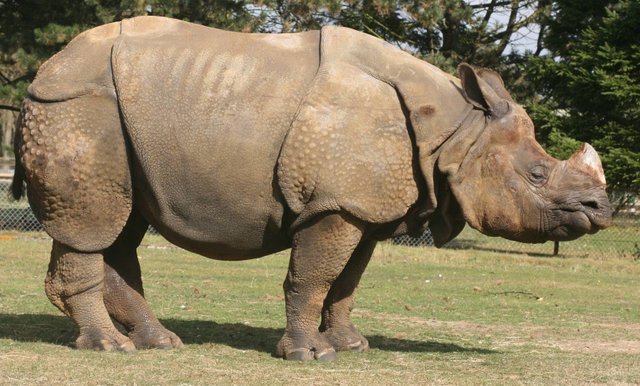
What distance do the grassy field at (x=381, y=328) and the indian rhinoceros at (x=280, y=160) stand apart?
63cm

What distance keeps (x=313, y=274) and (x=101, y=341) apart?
175 cm

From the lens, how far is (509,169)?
27.9ft

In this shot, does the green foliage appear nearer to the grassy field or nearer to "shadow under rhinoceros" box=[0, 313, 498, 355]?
the grassy field

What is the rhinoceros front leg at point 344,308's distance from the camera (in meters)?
9.22

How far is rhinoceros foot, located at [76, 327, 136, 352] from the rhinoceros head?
9.19ft

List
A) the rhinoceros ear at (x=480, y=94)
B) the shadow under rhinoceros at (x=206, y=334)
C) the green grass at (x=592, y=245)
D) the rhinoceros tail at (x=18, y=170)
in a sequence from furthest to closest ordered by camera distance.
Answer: the green grass at (x=592, y=245) < the shadow under rhinoceros at (x=206, y=334) < the rhinoceros tail at (x=18, y=170) < the rhinoceros ear at (x=480, y=94)

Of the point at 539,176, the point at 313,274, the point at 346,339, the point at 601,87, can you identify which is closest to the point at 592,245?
the point at 601,87

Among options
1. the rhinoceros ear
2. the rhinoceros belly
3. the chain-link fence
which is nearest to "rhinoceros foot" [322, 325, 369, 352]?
the rhinoceros belly

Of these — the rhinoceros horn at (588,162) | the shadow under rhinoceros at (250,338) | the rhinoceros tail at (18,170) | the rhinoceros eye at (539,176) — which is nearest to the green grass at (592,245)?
the shadow under rhinoceros at (250,338)

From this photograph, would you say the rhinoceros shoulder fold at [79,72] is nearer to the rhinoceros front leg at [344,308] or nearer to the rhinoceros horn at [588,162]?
the rhinoceros front leg at [344,308]

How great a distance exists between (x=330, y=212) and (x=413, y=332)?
9.33ft

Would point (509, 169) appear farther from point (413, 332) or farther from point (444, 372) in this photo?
point (413, 332)

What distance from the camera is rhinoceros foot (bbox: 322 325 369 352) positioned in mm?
9211

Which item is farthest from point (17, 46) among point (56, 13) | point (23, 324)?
point (23, 324)
